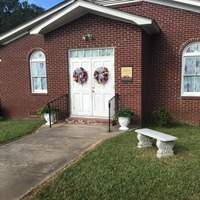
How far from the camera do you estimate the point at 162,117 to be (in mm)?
8008

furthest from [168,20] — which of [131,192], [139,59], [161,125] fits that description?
[131,192]

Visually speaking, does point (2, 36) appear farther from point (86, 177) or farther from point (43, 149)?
point (86, 177)

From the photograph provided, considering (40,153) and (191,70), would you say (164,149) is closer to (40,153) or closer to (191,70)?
(40,153)

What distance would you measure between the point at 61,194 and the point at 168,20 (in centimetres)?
690

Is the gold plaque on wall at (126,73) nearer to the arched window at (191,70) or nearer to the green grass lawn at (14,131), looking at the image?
the arched window at (191,70)

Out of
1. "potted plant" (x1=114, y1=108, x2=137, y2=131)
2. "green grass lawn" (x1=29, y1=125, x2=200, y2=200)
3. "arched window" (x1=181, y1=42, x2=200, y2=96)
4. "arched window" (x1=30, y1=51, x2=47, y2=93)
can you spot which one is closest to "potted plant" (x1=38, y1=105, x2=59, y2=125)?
"arched window" (x1=30, y1=51, x2=47, y2=93)

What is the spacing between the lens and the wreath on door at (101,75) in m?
8.24

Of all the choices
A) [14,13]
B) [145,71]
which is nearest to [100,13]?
[145,71]

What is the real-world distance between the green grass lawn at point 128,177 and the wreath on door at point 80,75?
135 inches

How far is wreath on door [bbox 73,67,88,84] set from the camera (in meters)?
8.55

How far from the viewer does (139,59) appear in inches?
305

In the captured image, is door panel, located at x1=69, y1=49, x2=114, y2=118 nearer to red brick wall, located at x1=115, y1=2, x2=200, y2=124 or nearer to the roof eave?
red brick wall, located at x1=115, y1=2, x2=200, y2=124

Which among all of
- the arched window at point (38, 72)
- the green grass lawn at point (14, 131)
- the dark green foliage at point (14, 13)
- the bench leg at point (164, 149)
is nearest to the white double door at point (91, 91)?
the green grass lawn at point (14, 131)

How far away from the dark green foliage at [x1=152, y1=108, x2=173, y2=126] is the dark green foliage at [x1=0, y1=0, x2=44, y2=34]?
133 ft
